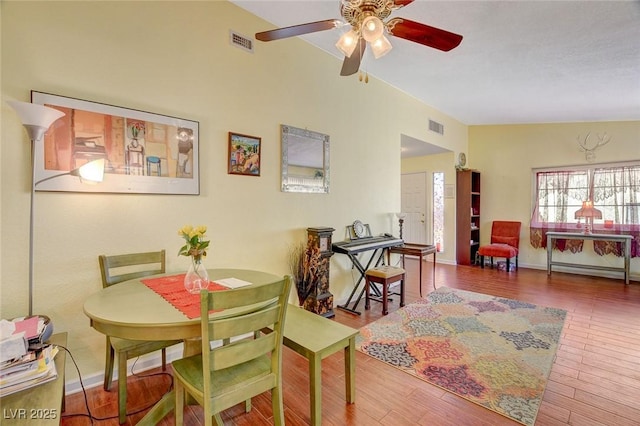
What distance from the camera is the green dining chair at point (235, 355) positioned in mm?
1263

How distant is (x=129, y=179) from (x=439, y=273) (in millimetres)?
5129

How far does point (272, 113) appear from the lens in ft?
10.0

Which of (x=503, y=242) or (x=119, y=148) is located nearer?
(x=119, y=148)

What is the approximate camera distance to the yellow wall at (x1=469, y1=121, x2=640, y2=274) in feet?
16.9

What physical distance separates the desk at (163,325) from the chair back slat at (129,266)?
0.62ft

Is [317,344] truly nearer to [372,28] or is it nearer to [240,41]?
[372,28]

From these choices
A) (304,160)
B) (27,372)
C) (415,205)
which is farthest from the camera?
(415,205)

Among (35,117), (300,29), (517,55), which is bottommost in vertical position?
(35,117)

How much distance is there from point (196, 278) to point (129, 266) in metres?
0.80

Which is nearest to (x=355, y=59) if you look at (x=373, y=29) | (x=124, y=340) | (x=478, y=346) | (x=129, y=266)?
(x=373, y=29)

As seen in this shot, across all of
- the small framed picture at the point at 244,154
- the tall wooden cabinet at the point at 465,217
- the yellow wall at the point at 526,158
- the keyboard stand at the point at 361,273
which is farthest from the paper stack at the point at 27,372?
the yellow wall at the point at 526,158

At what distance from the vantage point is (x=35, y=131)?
1665 mm

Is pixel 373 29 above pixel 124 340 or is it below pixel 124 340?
above

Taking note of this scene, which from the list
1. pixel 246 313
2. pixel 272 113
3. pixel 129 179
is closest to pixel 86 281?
pixel 129 179
